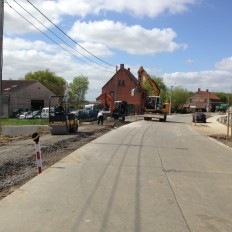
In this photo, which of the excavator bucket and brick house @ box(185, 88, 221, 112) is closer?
the excavator bucket

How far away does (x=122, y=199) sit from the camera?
9.20m

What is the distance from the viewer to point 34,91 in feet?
267

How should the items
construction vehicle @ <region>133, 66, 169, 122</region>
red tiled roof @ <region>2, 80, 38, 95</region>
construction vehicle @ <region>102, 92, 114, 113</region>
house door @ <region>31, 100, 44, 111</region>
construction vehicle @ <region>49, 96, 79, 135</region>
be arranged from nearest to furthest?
construction vehicle @ <region>49, 96, 79, 135</region>, construction vehicle @ <region>102, 92, 114, 113</region>, construction vehicle @ <region>133, 66, 169, 122</region>, red tiled roof @ <region>2, 80, 38, 95</region>, house door @ <region>31, 100, 44, 111</region>

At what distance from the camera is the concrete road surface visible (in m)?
7.29

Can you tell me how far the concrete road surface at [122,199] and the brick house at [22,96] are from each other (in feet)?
204

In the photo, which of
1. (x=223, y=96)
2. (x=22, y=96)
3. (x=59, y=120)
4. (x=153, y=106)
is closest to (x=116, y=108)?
(x=153, y=106)

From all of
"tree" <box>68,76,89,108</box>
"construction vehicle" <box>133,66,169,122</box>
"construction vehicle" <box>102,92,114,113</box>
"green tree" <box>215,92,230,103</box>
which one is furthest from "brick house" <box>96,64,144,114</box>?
"green tree" <box>215,92,230,103</box>

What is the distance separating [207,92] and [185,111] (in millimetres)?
47627

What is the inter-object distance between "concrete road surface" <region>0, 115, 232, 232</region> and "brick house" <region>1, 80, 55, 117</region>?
62.0 meters

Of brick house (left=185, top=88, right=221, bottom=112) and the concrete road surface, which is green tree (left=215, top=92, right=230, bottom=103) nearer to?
brick house (left=185, top=88, right=221, bottom=112)

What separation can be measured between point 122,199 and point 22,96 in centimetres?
7162

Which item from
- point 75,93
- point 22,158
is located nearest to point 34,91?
point 75,93

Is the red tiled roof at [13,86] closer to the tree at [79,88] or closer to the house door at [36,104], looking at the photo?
the house door at [36,104]

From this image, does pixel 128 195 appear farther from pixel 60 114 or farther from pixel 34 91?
pixel 34 91
